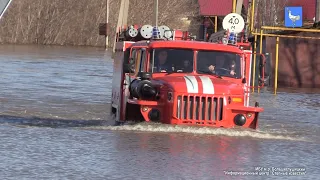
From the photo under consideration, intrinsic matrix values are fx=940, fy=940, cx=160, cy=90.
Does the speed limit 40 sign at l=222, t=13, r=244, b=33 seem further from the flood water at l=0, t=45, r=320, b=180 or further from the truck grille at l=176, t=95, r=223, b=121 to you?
the truck grille at l=176, t=95, r=223, b=121

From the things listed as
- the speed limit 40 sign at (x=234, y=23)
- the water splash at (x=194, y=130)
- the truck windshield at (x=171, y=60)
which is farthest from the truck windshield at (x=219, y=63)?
the speed limit 40 sign at (x=234, y=23)

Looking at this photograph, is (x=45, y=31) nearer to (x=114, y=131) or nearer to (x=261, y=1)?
(x=261, y=1)

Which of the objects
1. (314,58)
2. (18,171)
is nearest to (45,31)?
(314,58)

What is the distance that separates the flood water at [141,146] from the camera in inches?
455

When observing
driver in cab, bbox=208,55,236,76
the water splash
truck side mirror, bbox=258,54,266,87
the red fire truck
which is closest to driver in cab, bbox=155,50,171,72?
the red fire truck

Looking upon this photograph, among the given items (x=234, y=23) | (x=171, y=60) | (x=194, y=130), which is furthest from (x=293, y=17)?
(x=194, y=130)

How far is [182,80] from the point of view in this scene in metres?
15.4

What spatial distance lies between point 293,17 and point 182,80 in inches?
871

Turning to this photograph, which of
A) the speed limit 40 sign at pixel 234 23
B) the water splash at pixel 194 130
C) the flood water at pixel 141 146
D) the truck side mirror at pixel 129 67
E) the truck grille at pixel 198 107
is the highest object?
the speed limit 40 sign at pixel 234 23

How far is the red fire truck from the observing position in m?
15.1

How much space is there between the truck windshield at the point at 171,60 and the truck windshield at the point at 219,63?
0.19 metres

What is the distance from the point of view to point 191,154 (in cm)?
1321

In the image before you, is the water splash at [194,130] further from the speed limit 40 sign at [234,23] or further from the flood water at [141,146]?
the speed limit 40 sign at [234,23]

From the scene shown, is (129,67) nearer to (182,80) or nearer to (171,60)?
(171,60)
